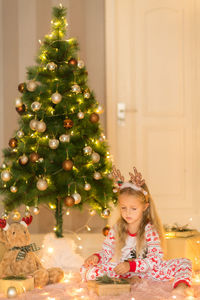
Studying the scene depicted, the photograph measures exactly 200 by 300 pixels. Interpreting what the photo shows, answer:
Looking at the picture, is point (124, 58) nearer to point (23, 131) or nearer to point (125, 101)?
point (125, 101)

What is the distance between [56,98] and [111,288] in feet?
3.66

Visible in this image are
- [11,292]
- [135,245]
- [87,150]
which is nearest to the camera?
[11,292]

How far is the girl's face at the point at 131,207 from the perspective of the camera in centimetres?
246

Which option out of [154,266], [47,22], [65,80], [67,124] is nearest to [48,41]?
[65,80]

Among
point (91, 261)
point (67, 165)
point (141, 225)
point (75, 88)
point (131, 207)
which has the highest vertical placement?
point (75, 88)

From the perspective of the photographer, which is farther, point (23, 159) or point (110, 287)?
point (23, 159)

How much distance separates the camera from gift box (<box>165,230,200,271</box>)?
2.73m

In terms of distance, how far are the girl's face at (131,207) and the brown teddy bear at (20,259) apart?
1.53 feet

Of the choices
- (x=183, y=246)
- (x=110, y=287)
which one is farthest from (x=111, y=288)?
(x=183, y=246)

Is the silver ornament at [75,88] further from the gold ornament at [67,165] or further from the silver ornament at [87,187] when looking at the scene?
the silver ornament at [87,187]

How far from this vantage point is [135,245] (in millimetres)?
2506

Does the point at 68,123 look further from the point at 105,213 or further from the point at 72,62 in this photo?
the point at 105,213

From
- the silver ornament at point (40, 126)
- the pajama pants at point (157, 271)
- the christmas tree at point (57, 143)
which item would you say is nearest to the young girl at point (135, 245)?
the pajama pants at point (157, 271)

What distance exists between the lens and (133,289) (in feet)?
7.49
